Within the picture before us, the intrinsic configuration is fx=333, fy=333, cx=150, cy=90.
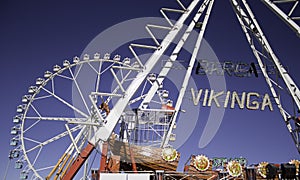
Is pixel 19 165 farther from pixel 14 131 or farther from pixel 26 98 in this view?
pixel 26 98

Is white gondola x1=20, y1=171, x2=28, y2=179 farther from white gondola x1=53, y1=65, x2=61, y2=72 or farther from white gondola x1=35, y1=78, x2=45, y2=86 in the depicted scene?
white gondola x1=53, y1=65, x2=61, y2=72

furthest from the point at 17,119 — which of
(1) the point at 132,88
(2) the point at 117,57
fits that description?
(1) the point at 132,88

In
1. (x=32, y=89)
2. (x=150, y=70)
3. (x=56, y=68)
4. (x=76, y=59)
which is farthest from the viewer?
(x=32, y=89)

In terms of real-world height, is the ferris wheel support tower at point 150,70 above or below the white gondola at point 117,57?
below

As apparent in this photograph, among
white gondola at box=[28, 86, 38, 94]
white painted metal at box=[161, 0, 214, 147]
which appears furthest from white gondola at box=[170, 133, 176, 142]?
white gondola at box=[28, 86, 38, 94]

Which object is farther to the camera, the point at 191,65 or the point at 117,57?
the point at 117,57

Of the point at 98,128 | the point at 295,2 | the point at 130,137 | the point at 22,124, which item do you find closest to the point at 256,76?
the point at 295,2

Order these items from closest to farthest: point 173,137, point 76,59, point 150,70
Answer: point 150,70, point 173,137, point 76,59

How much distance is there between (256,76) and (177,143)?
277 inches

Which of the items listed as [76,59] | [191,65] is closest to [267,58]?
[191,65]

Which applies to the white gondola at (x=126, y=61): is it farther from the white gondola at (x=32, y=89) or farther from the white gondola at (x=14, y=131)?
the white gondola at (x=14, y=131)

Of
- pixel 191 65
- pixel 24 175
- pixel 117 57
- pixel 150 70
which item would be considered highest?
pixel 117 57

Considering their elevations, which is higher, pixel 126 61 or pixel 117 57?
pixel 117 57

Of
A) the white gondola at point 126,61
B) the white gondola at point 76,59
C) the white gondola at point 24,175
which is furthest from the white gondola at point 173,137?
the white gondola at point 24,175
